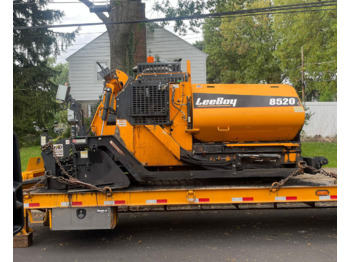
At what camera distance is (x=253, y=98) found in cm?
564

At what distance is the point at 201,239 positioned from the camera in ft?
18.5

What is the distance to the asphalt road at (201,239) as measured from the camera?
502 cm

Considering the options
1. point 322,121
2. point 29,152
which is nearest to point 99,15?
point 29,152

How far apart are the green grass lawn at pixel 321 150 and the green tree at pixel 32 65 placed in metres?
11.0

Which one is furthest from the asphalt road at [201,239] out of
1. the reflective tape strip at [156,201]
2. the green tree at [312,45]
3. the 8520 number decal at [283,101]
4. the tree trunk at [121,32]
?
the green tree at [312,45]

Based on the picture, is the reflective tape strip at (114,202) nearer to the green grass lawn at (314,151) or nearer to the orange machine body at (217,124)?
the orange machine body at (217,124)

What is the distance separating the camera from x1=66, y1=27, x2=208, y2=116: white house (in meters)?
19.4

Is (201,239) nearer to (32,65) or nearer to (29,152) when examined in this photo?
(29,152)

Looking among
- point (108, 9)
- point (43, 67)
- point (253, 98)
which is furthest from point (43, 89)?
point (253, 98)

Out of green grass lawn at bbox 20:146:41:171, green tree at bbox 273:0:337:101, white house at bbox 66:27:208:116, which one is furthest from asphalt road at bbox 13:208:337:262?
white house at bbox 66:27:208:116

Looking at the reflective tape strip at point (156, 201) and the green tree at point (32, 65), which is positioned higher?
the green tree at point (32, 65)

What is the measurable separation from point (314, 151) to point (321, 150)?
1.64 ft

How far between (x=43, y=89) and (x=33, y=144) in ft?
9.34

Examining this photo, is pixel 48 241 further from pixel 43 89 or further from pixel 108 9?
pixel 43 89
